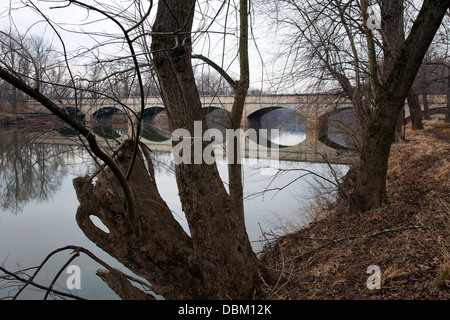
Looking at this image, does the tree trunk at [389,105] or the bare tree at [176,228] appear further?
the tree trunk at [389,105]

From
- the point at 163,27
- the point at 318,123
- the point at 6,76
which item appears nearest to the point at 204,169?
the point at 163,27

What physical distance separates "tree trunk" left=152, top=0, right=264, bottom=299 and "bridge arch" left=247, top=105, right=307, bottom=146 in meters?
2.88

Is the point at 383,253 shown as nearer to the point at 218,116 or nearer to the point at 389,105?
the point at 389,105

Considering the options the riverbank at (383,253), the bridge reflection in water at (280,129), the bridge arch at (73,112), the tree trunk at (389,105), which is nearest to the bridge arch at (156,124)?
the bridge reflection in water at (280,129)

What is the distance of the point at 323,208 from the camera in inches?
324

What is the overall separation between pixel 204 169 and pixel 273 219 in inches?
218

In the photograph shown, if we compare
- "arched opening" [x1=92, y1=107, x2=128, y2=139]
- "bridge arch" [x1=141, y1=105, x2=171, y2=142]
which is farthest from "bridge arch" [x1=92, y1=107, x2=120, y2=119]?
"bridge arch" [x1=141, y1=105, x2=171, y2=142]

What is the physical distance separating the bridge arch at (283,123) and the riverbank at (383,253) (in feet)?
7.50

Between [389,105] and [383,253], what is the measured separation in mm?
2300

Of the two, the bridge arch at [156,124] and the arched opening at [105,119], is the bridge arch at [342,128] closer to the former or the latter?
the bridge arch at [156,124]

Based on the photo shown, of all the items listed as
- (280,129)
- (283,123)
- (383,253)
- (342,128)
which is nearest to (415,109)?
(280,129)

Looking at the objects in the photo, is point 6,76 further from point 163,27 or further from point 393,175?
point 393,175

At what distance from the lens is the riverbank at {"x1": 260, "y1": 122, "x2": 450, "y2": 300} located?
284 centimetres

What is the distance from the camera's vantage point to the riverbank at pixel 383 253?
2840mm
